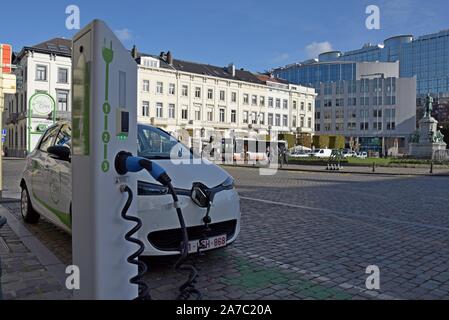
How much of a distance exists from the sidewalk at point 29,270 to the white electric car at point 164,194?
0.43 meters

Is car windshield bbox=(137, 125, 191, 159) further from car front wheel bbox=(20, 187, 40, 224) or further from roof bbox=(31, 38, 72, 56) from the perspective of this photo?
roof bbox=(31, 38, 72, 56)

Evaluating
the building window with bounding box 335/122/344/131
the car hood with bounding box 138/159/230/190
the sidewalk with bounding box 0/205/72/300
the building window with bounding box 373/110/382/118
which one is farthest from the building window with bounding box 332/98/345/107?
the sidewalk with bounding box 0/205/72/300

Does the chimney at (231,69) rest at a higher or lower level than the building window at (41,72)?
higher

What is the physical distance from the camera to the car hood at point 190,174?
4.24 metres

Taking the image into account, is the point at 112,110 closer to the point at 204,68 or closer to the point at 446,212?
the point at 446,212

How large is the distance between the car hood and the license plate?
1.96 ft

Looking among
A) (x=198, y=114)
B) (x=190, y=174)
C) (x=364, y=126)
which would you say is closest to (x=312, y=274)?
(x=190, y=174)

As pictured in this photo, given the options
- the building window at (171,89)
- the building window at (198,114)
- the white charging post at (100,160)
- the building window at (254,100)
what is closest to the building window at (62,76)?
the building window at (171,89)

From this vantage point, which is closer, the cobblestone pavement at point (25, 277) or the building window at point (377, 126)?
the cobblestone pavement at point (25, 277)

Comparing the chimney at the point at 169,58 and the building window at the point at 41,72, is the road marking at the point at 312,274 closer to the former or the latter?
the building window at the point at 41,72

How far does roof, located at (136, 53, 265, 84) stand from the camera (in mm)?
60281

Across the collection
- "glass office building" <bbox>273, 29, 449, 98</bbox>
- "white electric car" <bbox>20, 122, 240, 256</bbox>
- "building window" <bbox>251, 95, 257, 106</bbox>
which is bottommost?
"white electric car" <bbox>20, 122, 240, 256</bbox>

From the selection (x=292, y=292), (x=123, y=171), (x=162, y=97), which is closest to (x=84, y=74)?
(x=123, y=171)

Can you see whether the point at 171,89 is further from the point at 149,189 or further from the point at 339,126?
the point at 149,189
